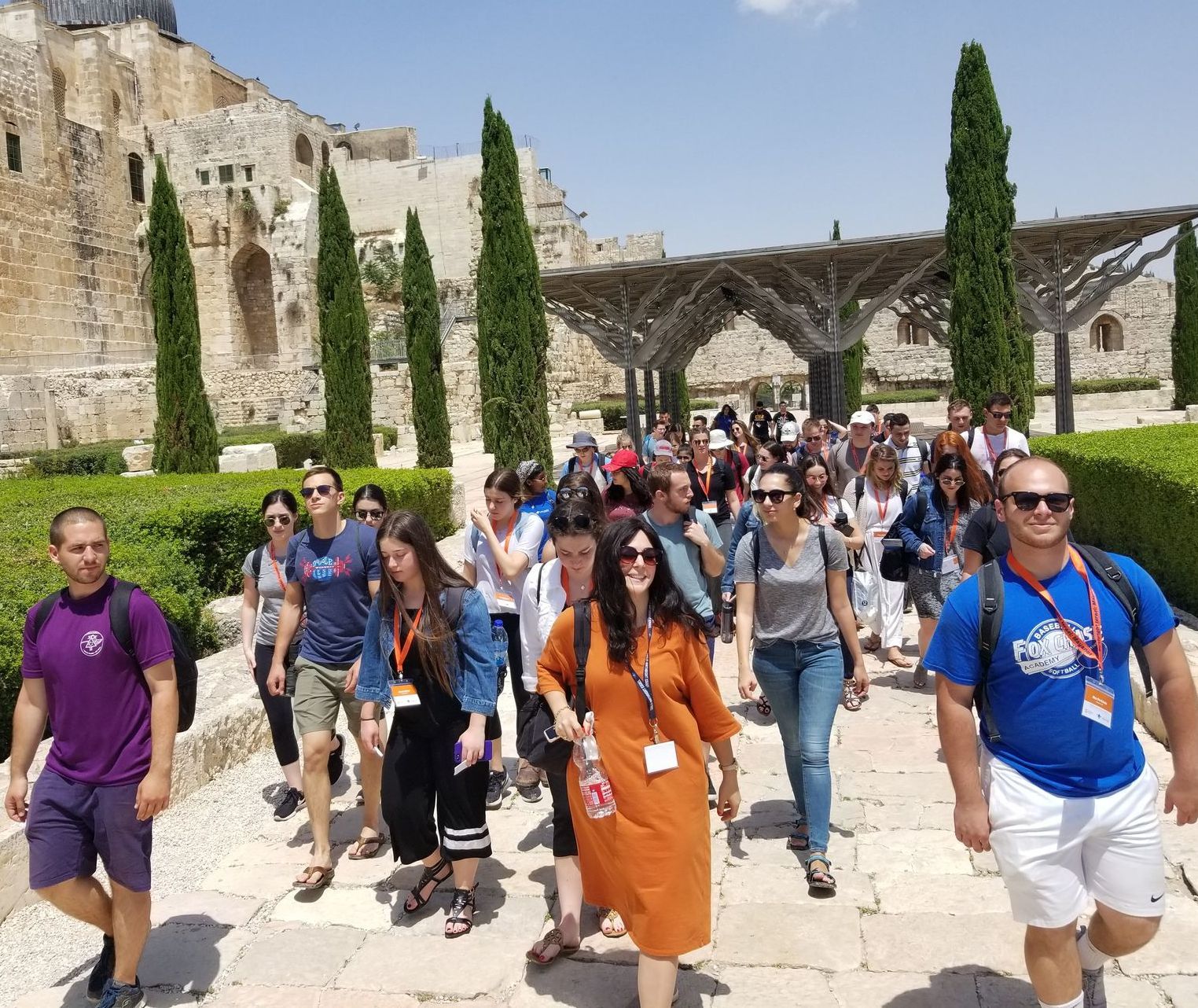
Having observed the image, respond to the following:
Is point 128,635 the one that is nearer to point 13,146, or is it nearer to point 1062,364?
point 1062,364

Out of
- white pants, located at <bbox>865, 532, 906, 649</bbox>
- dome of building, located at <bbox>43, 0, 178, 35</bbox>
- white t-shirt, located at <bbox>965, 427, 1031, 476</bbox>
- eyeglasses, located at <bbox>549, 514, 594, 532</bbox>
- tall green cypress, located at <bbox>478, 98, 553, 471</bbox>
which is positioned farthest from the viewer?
dome of building, located at <bbox>43, 0, 178, 35</bbox>

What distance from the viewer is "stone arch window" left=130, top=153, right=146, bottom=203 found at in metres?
33.2

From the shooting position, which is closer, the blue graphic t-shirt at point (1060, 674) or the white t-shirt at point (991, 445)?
the blue graphic t-shirt at point (1060, 674)

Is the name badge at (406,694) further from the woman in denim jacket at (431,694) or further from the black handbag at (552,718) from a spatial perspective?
the black handbag at (552,718)

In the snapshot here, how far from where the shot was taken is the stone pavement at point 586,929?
2.99 m

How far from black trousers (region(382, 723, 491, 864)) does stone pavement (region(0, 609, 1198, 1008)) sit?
300 millimetres

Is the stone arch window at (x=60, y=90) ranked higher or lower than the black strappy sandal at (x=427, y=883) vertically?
higher

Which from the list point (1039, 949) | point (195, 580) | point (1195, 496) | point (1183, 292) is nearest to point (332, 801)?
point (195, 580)

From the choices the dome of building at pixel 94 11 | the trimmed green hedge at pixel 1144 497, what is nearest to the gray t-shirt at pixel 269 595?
the trimmed green hedge at pixel 1144 497

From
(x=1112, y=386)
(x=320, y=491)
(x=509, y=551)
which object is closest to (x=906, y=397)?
(x=1112, y=386)

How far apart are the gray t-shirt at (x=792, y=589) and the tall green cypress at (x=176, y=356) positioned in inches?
510

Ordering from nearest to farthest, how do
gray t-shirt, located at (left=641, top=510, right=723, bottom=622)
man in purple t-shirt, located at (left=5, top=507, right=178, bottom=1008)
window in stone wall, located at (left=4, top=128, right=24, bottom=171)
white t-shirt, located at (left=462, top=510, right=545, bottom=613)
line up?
man in purple t-shirt, located at (left=5, top=507, right=178, bottom=1008), gray t-shirt, located at (left=641, top=510, right=723, bottom=622), white t-shirt, located at (left=462, top=510, right=545, bottom=613), window in stone wall, located at (left=4, top=128, right=24, bottom=171)

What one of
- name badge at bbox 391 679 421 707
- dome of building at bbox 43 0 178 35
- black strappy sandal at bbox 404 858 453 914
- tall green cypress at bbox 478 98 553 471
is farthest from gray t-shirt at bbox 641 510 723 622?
dome of building at bbox 43 0 178 35

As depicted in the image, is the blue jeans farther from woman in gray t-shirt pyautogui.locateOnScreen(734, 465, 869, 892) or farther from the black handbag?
the black handbag
